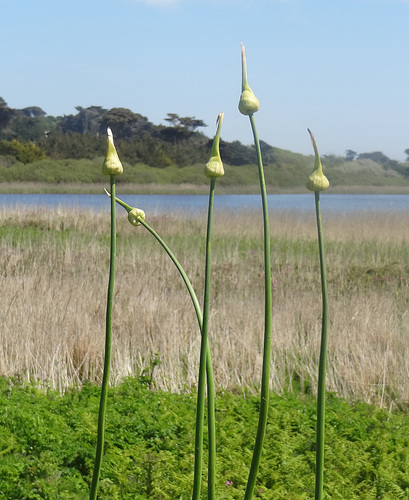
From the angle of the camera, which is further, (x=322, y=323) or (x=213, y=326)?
(x=213, y=326)

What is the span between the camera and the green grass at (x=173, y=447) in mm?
2492

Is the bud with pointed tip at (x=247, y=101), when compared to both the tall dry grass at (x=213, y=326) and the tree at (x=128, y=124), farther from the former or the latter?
the tree at (x=128, y=124)

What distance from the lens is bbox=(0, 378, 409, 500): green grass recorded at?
98.1 inches

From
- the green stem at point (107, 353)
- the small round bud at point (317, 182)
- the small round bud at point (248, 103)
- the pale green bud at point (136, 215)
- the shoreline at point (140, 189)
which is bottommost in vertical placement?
the shoreline at point (140, 189)

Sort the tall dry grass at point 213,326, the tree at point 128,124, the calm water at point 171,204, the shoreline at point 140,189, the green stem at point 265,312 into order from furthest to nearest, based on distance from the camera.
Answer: the tree at point 128,124
the shoreline at point 140,189
the calm water at point 171,204
the tall dry grass at point 213,326
the green stem at point 265,312

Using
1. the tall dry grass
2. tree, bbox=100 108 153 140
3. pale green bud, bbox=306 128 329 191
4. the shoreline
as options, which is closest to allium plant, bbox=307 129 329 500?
pale green bud, bbox=306 128 329 191

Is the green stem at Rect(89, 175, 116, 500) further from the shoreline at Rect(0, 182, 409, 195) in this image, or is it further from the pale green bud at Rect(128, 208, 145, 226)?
the shoreline at Rect(0, 182, 409, 195)

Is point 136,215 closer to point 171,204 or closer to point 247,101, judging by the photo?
point 247,101

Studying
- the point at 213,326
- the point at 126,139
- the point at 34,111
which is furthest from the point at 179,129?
the point at 213,326

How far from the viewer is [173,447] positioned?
2820mm

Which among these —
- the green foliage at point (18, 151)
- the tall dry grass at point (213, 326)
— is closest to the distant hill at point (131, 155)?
the green foliage at point (18, 151)

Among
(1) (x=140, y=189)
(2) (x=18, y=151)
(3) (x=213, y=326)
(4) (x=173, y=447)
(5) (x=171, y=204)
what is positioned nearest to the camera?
(4) (x=173, y=447)

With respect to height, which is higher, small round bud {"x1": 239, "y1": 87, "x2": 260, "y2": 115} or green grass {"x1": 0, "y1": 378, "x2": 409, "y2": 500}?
small round bud {"x1": 239, "y1": 87, "x2": 260, "y2": 115}

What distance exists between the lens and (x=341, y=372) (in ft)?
13.4
